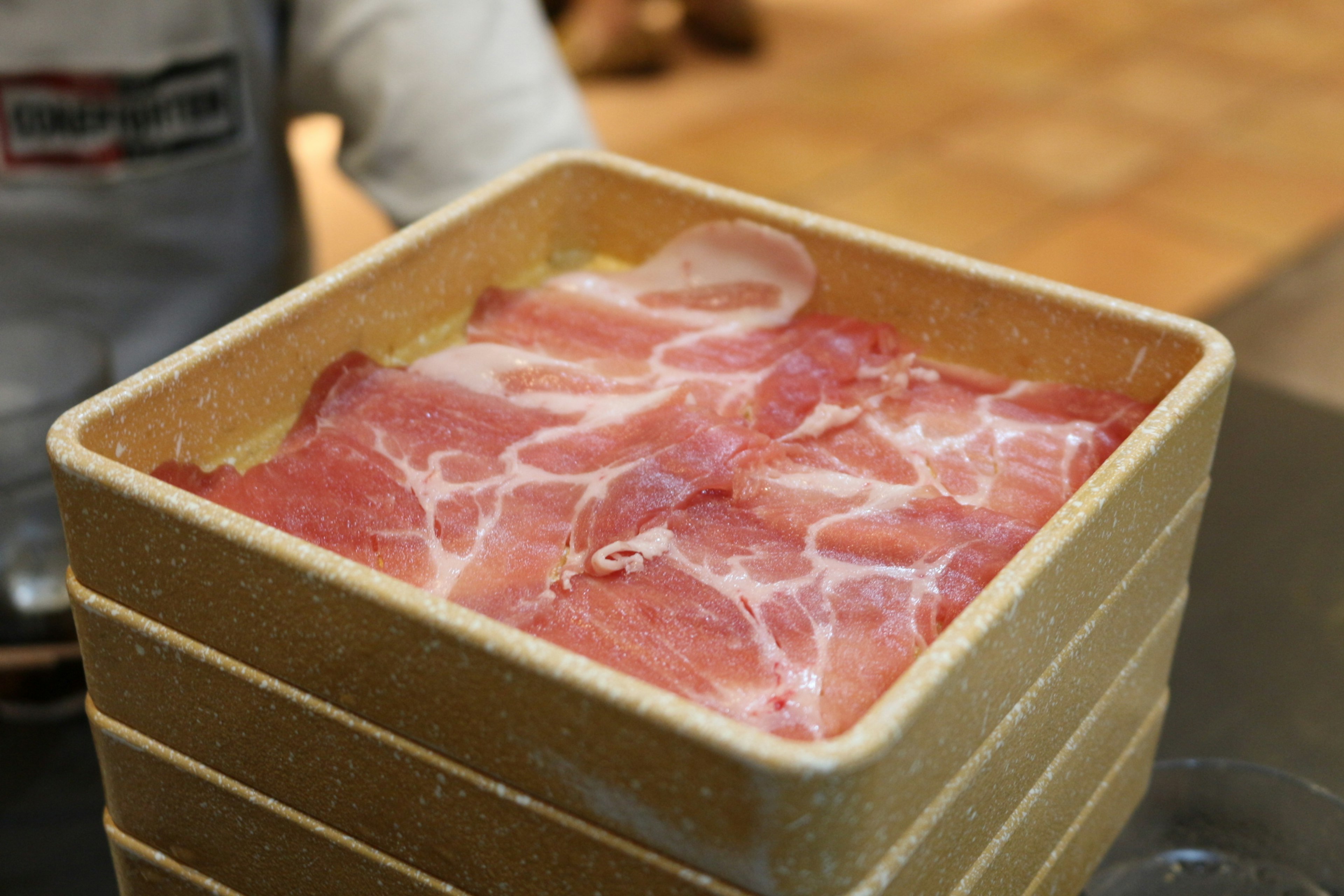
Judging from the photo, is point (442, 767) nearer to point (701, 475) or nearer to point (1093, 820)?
point (701, 475)

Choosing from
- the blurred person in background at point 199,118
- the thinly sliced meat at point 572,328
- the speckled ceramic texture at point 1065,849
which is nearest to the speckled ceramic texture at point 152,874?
the speckled ceramic texture at point 1065,849

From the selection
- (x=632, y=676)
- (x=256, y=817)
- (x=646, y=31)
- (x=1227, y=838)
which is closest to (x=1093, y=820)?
(x=1227, y=838)

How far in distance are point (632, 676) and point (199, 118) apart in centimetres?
108

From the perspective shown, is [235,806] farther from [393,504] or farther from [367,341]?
[367,341]

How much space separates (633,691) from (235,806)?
23 cm

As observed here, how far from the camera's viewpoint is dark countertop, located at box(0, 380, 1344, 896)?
2.57 feet

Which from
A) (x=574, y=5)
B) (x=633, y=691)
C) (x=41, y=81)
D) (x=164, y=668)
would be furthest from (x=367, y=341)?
(x=574, y=5)

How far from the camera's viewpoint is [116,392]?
564 mm

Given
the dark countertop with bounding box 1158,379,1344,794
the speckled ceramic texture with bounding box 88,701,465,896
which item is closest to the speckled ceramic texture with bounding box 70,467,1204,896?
the speckled ceramic texture with bounding box 88,701,465,896

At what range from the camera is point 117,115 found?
134 cm

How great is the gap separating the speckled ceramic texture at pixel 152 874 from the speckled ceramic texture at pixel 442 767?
7cm

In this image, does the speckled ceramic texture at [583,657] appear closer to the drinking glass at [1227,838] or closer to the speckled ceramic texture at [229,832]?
the speckled ceramic texture at [229,832]

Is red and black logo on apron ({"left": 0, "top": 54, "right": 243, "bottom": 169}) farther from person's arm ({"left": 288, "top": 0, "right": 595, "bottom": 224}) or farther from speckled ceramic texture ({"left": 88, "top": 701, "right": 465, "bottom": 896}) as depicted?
speckled ceramic texture ({"left": 88, "top": 701, "right": 465, "bottom": 896})

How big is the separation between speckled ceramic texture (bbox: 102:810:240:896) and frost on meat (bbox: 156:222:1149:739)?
0.16m
